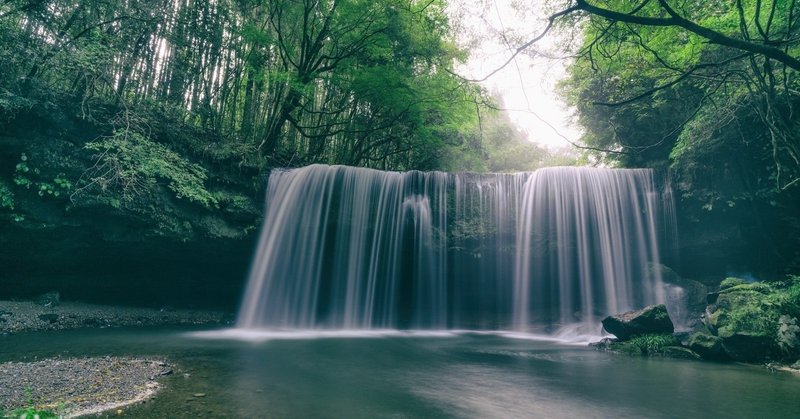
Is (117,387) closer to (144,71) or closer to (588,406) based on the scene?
(588,406)

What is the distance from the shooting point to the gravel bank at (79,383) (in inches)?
152

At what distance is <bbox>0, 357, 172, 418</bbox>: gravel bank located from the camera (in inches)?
152

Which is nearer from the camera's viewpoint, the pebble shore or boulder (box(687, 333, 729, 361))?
the pebble shore

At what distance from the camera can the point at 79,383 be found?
4.58 m

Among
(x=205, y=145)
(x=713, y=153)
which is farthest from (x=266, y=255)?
(x=713, y=153)

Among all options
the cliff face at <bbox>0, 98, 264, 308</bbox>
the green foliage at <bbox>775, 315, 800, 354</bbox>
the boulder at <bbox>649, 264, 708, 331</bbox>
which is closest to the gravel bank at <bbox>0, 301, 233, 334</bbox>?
the cliff face at <bbox>0, 98, 264, 308</bbox>

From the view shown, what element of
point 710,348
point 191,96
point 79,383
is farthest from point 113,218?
point 710,348

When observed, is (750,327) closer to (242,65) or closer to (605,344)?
(605,344)

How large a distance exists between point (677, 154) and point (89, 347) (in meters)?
16.1

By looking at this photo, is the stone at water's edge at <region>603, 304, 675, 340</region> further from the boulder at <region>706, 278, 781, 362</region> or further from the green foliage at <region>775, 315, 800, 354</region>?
the green foliage at <region>775, 315, 800, 354</region>

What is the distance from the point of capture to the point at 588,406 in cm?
505

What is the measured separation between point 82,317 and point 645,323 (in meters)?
14.2

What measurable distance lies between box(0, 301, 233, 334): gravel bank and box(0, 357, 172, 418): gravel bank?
4.08 meters

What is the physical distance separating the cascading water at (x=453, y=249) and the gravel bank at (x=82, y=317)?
176cm
